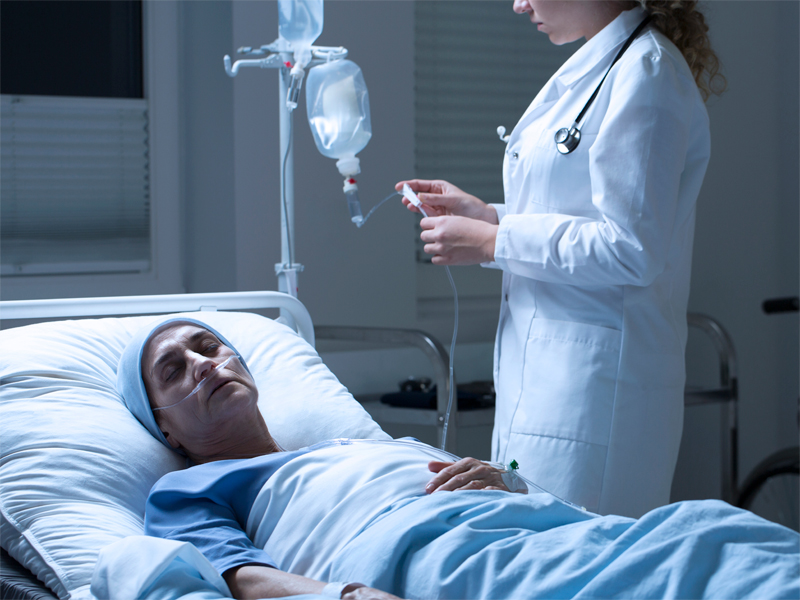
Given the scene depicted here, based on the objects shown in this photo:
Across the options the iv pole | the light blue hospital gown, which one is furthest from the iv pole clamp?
the light blue hospital gown

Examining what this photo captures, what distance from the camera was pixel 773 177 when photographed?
322cm

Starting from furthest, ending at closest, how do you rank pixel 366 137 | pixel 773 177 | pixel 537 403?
pixel 773 177 → pixel 366 137 → pixel 537 403

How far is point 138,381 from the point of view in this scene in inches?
56.3

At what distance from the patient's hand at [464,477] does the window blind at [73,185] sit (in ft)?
5.46

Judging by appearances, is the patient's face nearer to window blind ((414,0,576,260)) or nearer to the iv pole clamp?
the iv pole clamp

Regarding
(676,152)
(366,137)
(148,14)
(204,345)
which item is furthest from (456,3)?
(204,345)

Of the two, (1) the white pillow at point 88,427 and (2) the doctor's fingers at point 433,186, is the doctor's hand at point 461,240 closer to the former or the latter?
(2) the doctor's fingers at point 433,186

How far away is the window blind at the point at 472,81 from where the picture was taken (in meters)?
2.94

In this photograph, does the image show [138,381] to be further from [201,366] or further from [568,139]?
[568,139]

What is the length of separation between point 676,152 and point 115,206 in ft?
6.01

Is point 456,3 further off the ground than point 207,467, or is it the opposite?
point 456,3

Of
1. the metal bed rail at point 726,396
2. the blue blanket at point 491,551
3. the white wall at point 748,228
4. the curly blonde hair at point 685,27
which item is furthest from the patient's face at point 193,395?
the white wall at point 748,228

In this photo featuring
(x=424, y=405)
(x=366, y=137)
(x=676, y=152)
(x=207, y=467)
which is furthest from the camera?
(x=424, y=405)

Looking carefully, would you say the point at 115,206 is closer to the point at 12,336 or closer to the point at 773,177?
the point at 12,336
